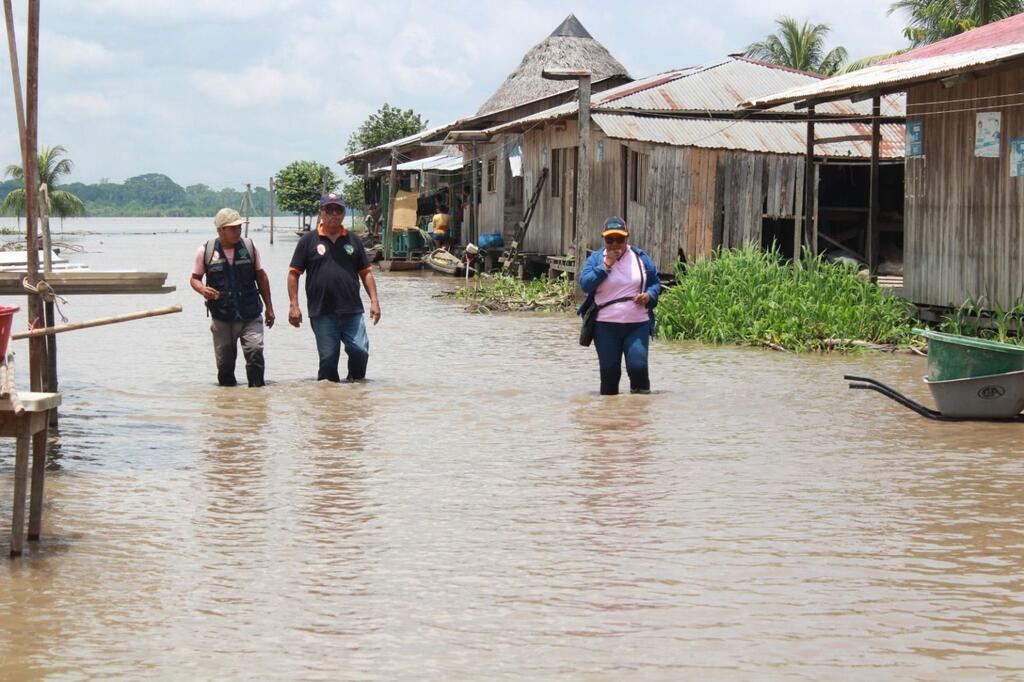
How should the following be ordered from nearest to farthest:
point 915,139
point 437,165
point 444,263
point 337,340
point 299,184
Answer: point 337,340 → point 915,139 → point 444,263 → point 437,165 → point 299,184

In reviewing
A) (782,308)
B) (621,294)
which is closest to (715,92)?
(782,308)

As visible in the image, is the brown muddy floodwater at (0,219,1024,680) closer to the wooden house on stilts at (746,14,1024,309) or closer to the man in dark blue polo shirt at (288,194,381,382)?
the man in dark blue polo shirt at (288,194,381,382)

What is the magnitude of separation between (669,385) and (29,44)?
651cm

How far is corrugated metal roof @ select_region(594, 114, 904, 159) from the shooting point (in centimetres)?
2098

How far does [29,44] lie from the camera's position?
8047 mm

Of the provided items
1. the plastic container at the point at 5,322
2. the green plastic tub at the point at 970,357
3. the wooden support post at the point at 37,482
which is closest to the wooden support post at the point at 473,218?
the green plastic tub at the point at 970,357

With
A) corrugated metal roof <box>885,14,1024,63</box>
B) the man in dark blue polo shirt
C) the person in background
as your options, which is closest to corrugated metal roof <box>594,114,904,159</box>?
corrugated metal roof <box>885,14,1024,63</box>

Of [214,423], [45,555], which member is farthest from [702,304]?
[45,555]

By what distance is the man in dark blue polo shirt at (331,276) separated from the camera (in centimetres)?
1148

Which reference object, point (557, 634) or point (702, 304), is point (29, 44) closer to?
point (557, 634)

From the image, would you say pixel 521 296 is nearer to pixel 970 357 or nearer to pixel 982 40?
pixel 982 40

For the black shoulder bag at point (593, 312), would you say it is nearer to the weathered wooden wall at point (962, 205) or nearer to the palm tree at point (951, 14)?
the weathered wooden wall at point (962, 205)

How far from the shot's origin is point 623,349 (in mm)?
11320

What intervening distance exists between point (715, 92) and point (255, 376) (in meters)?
13.9
